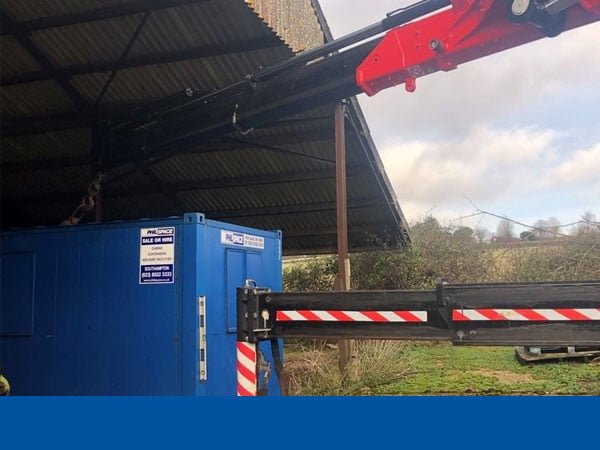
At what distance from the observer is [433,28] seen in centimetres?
542

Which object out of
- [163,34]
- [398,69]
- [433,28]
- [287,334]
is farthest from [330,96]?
[287,334]

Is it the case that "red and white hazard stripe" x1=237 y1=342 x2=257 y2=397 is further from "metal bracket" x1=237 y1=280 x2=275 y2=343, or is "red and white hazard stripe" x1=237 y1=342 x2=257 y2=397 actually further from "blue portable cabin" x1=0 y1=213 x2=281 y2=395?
"blue portable cabin" x1=0 y1=213 x2=281 y2=395

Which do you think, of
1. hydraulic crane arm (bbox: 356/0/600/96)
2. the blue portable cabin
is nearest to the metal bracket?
the blue portable cabin

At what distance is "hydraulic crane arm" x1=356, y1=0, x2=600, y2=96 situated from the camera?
4.53 metres

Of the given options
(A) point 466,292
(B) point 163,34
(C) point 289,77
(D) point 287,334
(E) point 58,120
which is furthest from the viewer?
(E) point 58,120

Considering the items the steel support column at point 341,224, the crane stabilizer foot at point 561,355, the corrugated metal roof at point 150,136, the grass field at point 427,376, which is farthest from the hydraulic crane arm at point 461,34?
the crane stabilizer foot at point 561,355

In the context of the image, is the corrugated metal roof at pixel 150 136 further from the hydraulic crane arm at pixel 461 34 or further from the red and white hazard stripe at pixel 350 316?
the red and white hazard stripe at pixel 350 316

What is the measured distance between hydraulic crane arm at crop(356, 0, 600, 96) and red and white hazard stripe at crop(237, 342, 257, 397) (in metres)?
3.10

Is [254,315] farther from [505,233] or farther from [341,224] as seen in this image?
[505,233]

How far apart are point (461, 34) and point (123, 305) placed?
406cm

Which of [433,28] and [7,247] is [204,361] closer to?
[7,247]

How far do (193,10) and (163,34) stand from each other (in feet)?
2.36

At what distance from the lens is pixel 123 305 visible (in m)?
6.00

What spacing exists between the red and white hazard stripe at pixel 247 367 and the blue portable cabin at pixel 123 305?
59.2 inches
